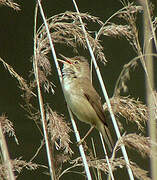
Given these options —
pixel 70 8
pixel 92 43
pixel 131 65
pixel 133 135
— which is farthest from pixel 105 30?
pixel 70 8

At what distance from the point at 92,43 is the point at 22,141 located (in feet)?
11.9

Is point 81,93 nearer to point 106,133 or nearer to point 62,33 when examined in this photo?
point 106,133

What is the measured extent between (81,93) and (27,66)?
3.05 metres

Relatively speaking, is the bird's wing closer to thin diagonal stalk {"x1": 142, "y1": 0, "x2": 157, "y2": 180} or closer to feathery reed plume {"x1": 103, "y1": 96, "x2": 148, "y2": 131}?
feathery reed plume {"x1": 103, "y1": 96, "x2": 148, "y2": 131}

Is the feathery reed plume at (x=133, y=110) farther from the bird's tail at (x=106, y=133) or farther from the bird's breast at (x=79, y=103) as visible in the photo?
the bird's breast at (x=79, y=103)

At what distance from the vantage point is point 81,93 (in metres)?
3.31

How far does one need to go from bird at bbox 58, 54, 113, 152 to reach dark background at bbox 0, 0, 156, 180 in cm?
275

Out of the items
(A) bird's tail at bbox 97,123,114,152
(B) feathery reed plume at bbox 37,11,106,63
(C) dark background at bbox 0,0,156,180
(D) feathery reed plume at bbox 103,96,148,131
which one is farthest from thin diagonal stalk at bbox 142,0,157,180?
(C) dark background at bbox 0,0,156,180

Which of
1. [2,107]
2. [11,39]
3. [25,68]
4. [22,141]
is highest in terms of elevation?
[11,39]

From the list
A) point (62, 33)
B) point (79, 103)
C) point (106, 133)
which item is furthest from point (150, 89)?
point (79, 103)

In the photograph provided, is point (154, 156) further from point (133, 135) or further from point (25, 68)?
point (25, 68)

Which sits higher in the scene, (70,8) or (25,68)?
(70,8)

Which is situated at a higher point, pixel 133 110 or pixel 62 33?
pixel 62 33

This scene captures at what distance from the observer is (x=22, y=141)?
6141 mm
